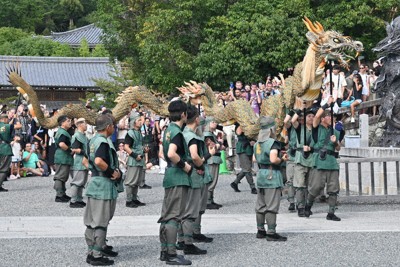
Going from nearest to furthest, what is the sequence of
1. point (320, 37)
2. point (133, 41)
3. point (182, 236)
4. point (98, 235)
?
point (98, 235)
point (182, 236)
point (320, 37)
point (133, 41)

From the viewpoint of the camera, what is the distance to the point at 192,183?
1052cm

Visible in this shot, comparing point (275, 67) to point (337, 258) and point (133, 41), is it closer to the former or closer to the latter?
point (133, 41)

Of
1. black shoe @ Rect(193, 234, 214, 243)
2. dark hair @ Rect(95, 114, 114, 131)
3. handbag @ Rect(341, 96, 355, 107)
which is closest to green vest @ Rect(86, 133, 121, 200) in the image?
dark hair @ Rect(95, 114, 114, 131)

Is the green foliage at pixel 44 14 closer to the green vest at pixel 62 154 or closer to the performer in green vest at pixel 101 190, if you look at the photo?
the green vest at pixel 62 154

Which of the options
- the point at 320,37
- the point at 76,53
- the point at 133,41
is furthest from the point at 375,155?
the point at 76,53

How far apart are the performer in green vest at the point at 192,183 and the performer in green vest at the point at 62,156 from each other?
6.44 m

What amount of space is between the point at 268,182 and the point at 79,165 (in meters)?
5.58

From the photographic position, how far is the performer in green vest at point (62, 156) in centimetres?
1683

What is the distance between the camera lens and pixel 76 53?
196ft

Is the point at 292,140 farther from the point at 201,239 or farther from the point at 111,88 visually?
the point at 111,88

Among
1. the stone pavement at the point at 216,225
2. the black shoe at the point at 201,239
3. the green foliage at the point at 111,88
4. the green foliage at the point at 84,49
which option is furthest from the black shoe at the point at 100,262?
the green foliage at the point at 84,49

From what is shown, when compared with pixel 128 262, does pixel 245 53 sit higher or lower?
higher

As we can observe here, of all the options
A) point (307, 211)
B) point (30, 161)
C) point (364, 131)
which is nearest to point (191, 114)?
point (307, 211)

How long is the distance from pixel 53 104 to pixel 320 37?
34797 mm
